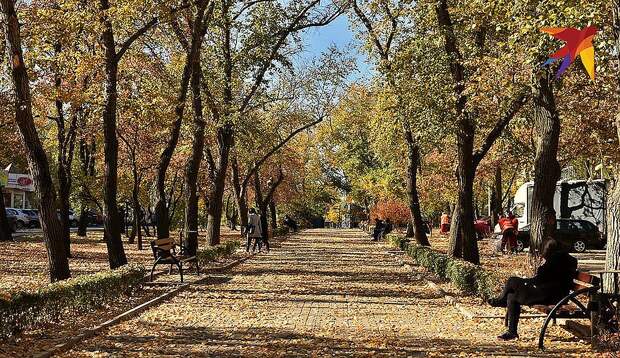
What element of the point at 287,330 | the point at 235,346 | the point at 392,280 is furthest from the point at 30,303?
the point at 392,280

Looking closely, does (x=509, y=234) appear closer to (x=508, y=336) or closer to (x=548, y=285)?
(x=548, y=285)

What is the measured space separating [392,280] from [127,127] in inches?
687

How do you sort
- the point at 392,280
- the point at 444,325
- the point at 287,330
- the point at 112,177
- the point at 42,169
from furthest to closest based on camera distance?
the point at 392,280 < the point at 112,177 < the point at 42,169 < the point at 444,325 < the point at 287,330

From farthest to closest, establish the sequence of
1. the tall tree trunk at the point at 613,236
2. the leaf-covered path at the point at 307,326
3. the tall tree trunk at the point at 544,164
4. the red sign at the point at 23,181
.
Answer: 1. the red sign at the point at 23,181
2. the tall tree trunk at the point at 544,164
3. the tall tree trunk at the point at 613,236
4. the leaf-covered path at the point at 307,326

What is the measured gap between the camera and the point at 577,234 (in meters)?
32.4

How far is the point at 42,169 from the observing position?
11289mm

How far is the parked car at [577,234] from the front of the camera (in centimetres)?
3209

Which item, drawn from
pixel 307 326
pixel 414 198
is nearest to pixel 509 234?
pixel 414 198

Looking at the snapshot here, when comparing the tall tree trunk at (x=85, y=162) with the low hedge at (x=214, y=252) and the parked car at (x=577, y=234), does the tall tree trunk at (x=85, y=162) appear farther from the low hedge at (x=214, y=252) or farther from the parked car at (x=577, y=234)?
the parked car at (x=577, y=234)

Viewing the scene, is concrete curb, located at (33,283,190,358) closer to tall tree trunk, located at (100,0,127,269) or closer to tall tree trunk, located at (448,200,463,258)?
tall tree trunk, located at (100,0,127,269)

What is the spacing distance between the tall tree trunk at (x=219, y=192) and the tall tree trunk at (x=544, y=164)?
43.1ft

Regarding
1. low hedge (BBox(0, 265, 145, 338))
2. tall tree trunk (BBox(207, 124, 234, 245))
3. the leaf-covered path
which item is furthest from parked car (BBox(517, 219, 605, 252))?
low hedge (BBox(0, 265, 145, 338))

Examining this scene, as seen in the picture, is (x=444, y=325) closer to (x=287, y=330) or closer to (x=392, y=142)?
(x=287, y=330)
